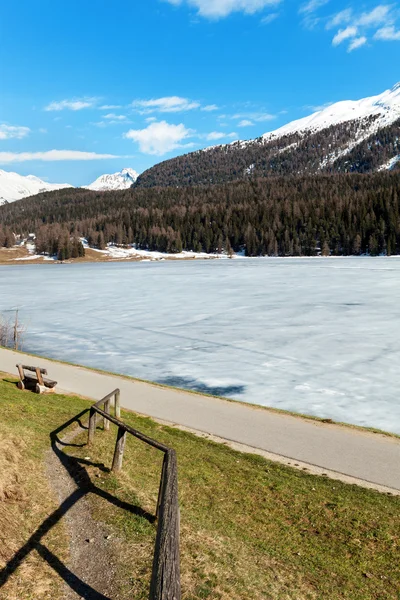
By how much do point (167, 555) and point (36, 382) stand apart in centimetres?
1410

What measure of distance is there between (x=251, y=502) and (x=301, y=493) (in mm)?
1163

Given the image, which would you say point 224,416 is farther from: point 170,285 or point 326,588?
point 170,285

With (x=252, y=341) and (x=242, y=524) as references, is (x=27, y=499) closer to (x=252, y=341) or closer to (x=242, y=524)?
(x=242, y=524)

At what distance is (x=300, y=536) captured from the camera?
8.31 m

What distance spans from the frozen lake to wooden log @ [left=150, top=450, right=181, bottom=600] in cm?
1141

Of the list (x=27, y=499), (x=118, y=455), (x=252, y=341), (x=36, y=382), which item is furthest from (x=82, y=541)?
(x=252, y=341)

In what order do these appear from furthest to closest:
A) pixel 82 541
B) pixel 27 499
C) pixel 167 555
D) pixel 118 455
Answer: pixel 118 455 < pixel 27 499 < pixel 82 541 < pixel 167 555

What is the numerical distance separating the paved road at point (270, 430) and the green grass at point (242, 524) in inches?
43.1

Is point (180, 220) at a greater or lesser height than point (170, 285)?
greater

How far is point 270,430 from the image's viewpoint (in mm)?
13852

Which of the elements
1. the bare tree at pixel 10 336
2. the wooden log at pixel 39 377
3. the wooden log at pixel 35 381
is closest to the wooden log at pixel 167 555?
the wooden log at pixel 39 377

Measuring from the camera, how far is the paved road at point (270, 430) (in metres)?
11.6

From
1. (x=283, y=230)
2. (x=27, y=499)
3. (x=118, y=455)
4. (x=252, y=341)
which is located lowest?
(x=252, y=341)

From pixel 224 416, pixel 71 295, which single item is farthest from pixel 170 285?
pixel 224 416
